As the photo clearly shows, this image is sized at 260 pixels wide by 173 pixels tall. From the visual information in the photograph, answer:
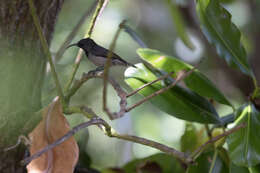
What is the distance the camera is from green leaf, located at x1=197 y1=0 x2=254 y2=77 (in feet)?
3.10

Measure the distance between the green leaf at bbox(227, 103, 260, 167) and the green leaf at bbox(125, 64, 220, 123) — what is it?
100 millimetres

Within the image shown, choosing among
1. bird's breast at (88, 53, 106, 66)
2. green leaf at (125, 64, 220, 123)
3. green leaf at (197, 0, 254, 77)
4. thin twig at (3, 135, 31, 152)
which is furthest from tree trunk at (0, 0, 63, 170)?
green leaf at (197, 0, 254, 77)

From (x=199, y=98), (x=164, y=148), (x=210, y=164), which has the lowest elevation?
(x=210, y=164)

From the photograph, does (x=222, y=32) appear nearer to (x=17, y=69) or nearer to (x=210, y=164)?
(x=210, y=164)

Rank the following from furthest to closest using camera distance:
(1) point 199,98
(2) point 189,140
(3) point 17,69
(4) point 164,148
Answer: (2) point 189,140, (1) point 199,98, (3) point 17,69, (4) point 164,148

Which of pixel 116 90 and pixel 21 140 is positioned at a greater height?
pixel 116 90

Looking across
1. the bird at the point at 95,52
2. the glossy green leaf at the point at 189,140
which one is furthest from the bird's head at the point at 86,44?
the glossy green leaf at the point at 189,140

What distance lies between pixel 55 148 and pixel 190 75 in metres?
0.39

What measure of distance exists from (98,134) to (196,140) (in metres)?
1.32

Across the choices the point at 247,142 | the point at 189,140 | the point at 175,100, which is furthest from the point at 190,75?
the point at 189,140

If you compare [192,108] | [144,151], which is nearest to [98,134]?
[144,151]

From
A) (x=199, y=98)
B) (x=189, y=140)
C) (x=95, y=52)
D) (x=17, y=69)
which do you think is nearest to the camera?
(x=17, y=69)

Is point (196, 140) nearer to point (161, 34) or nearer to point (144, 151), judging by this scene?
point (144, 151)

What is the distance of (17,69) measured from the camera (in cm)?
84
